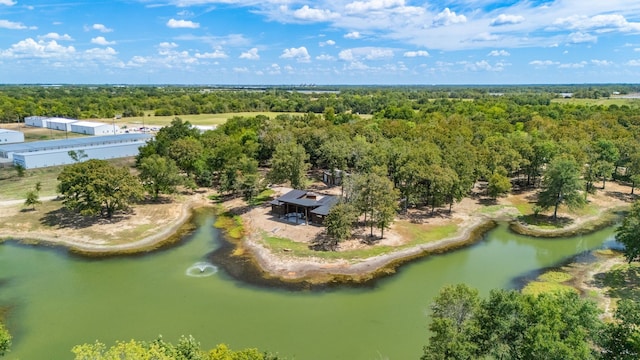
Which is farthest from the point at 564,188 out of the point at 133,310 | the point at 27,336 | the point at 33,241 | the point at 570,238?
the point at 33,241

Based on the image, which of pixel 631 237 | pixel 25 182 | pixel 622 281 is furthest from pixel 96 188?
pixel 631 237

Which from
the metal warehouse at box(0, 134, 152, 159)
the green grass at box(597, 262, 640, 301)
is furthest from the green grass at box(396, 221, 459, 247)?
the metal warehouse at box(0, 134, 152, 159)

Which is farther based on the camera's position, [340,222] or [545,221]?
[545,221]

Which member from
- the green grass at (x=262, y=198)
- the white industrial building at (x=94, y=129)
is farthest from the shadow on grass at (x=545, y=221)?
the white industrial building at (x=94, y=129)

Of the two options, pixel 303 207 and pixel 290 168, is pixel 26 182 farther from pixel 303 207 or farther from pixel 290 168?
pixel 303 207

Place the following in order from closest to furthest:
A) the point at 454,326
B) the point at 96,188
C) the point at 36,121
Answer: the point at 454,326 < the point at 96,188 < the point at 36,121

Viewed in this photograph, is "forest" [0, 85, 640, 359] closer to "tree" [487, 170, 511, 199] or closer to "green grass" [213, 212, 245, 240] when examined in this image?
"tree" [487, 170, 511, 199]

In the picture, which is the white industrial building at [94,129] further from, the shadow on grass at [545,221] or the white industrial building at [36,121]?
the shadow on grass at [545,221]
